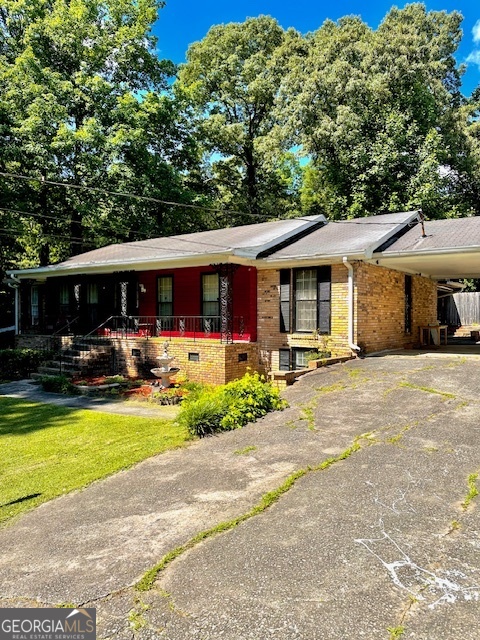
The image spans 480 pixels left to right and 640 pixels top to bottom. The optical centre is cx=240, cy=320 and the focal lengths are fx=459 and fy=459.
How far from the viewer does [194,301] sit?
15.3 meters

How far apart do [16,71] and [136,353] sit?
1781cm

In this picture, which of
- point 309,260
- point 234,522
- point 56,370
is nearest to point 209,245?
point 309,260

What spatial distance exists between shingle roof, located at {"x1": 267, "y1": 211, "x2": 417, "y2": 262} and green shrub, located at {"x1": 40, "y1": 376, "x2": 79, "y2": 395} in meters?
6.54

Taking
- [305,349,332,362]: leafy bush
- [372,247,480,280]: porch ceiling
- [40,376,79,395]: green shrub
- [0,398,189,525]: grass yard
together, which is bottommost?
[0,398,189,525]: grass yard

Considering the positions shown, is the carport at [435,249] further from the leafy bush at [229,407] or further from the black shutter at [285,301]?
the leafy bush at [229,407]

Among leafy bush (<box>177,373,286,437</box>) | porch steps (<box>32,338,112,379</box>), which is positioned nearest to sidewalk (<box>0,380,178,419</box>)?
porch steps (<box>32,338,112,379</box>)

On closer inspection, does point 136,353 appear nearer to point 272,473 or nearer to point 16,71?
point 272,473

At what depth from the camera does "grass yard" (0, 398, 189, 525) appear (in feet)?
18.4

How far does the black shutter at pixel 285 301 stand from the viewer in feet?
42.7

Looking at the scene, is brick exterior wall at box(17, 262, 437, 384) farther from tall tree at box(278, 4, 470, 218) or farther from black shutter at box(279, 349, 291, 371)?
tall tree at box(278, 4, 470, 218)

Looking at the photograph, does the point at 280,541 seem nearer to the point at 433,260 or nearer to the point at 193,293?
the point at 433,260

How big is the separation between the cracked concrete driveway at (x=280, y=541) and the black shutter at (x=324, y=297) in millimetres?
5792

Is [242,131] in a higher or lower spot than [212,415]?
higher

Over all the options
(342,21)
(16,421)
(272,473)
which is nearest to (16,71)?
(342,21)
